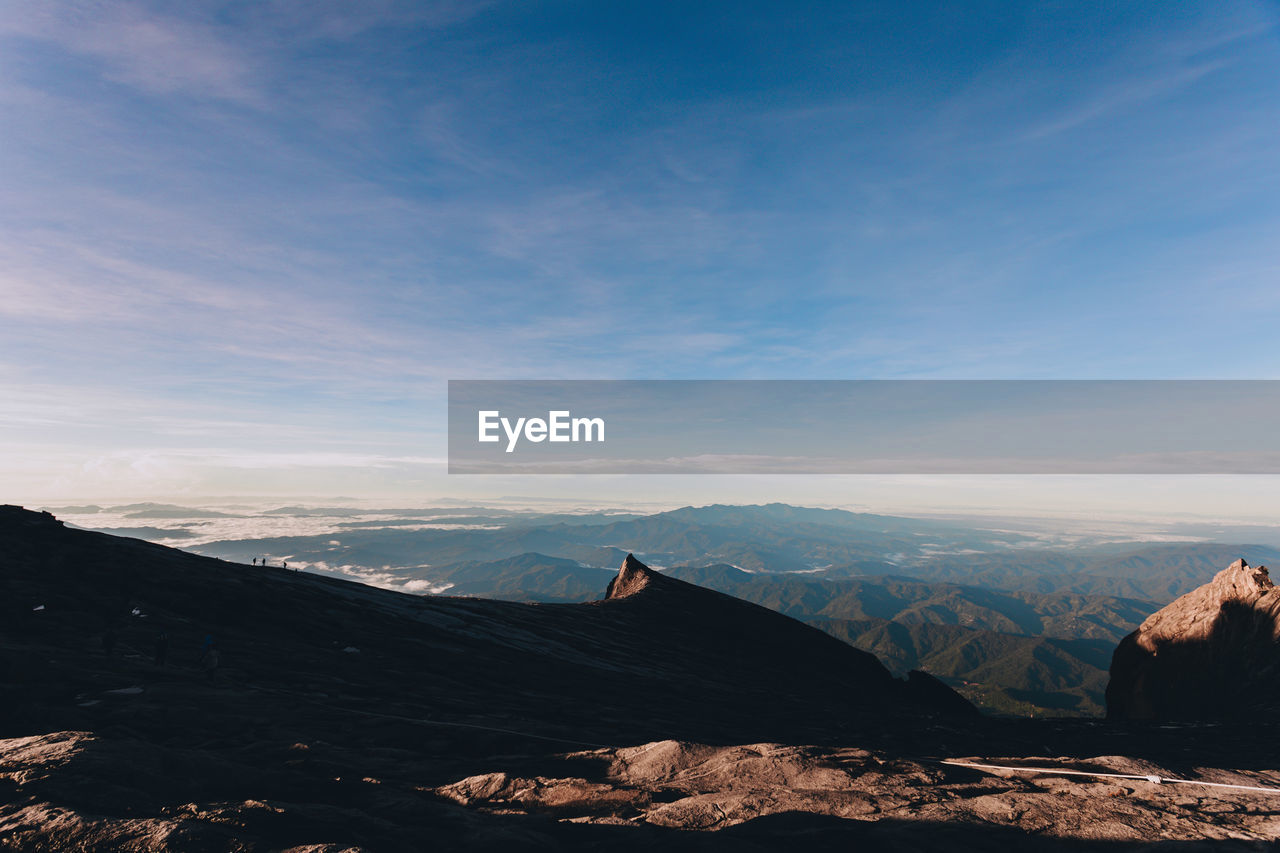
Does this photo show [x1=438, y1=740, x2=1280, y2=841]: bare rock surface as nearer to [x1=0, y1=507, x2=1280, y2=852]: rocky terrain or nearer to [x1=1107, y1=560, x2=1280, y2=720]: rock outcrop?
[x1=0, y1=507, x2=1280, y2=852]: rocky terrain

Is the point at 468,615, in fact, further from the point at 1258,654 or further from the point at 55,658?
the point at 1258,654

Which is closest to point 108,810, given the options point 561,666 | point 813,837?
point 813,837

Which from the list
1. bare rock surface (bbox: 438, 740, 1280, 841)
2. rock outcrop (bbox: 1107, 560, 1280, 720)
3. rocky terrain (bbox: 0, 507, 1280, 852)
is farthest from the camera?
rock outcrop (bbox: 1107, 560, 1280, 720)

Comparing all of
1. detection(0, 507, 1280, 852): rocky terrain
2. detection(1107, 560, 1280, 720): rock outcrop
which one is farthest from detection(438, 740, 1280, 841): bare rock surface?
detection(1107, 560, 1280, 720): rock outcrop

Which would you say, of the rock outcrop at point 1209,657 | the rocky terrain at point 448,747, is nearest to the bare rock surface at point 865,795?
the rocky terrain at point 448,747

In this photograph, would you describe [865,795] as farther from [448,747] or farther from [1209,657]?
[1209,657]

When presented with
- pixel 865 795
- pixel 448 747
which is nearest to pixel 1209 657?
pixel 865 795

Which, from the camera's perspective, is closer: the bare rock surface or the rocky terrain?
the rocky terrain
